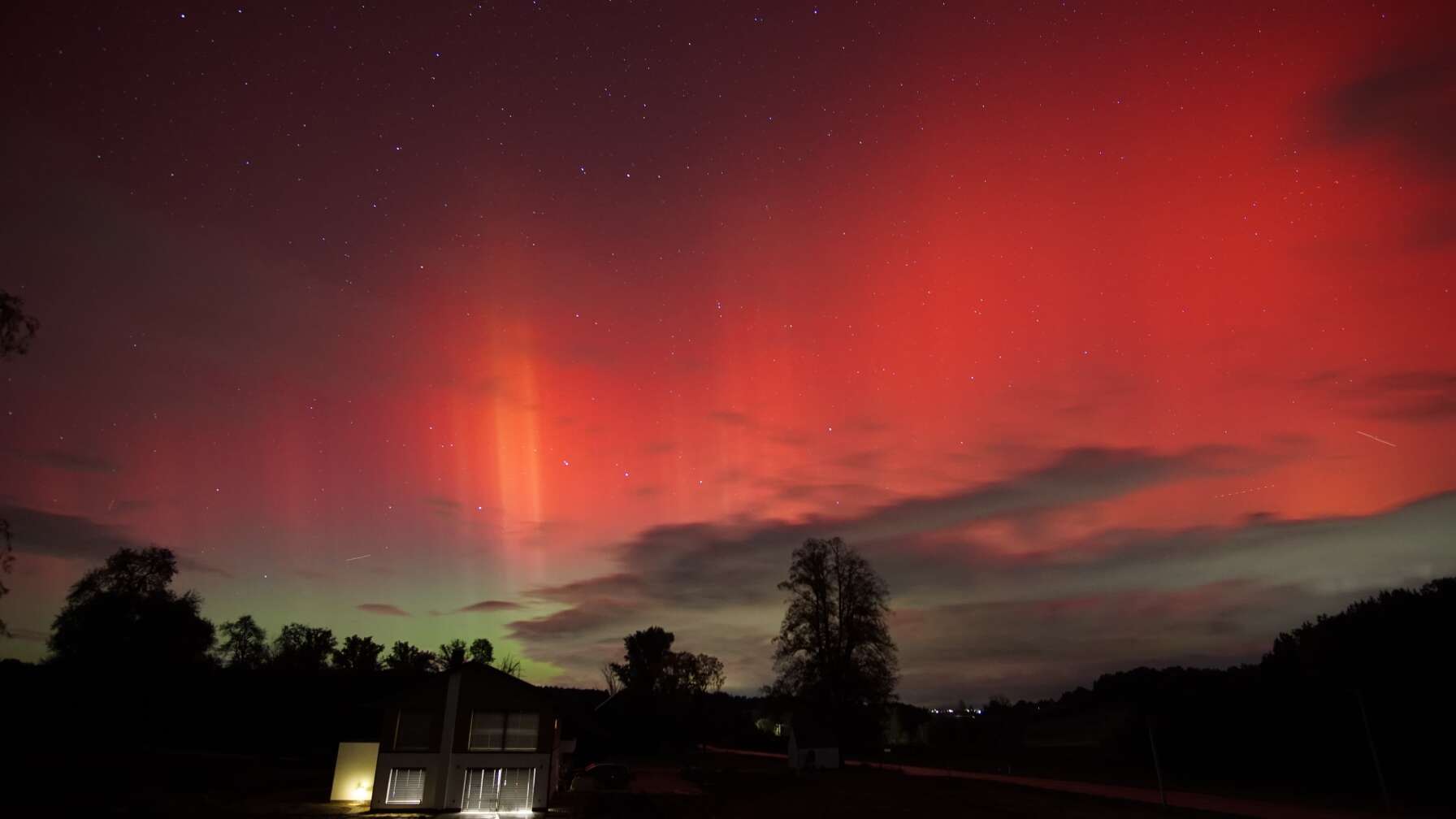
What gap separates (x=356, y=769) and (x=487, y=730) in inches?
303

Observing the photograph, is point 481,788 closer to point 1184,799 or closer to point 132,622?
point 1184,799

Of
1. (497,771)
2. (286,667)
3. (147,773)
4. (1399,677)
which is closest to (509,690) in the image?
(497,771)

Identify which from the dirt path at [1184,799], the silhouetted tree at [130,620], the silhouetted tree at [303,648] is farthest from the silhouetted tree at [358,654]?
the dirt path at [1184,799]

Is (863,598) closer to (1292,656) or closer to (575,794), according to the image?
(575,794)

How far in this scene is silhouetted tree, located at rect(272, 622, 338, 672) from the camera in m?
110

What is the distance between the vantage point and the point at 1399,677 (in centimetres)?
4231

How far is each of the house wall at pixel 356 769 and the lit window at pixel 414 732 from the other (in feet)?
7.68

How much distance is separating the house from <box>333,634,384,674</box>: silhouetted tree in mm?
83998

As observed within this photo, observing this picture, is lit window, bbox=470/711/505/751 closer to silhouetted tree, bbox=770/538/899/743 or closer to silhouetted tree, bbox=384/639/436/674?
silhouetted tree, bbox=770/538/899/743

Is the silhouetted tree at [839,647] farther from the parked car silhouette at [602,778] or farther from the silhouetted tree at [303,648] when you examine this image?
the silhouetted tree at [303,648]

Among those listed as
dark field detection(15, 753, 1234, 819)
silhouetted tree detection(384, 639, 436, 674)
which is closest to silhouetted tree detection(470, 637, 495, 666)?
silhouetted tree detection(384, 639, 436, 674)

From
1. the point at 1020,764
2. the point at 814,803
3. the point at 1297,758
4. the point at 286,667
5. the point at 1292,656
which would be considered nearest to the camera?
the point at 814,803

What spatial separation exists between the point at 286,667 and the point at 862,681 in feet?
279

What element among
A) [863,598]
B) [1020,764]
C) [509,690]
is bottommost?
[1020,764]
